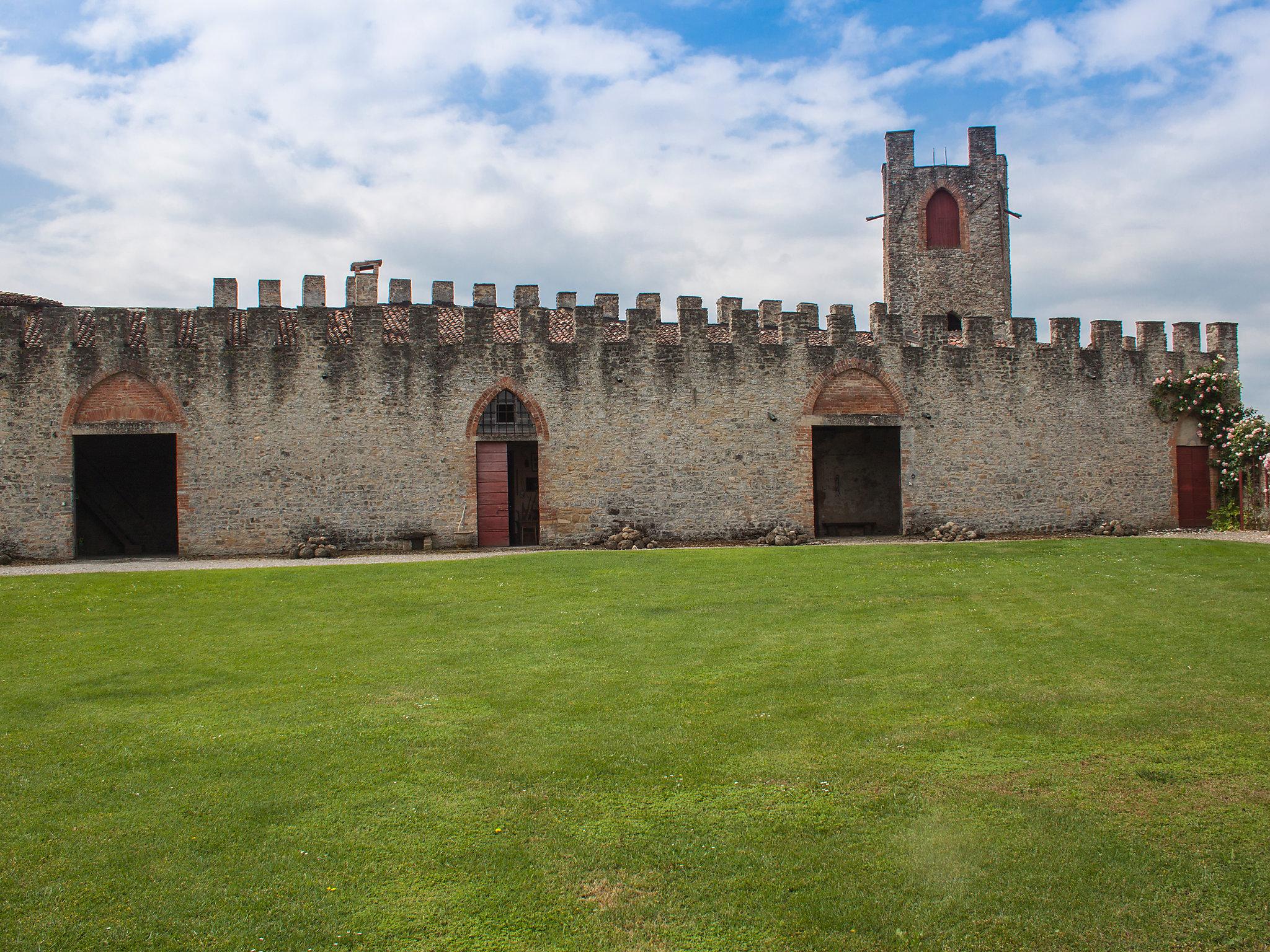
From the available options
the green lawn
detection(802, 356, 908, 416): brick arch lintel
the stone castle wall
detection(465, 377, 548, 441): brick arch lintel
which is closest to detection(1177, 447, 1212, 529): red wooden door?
the stone castle wall

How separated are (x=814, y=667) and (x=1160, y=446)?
62.8ft

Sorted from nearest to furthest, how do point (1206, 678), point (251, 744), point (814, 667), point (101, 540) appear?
point (251, 744) < point (1206, 678) < point (814, 667) < point (101, 540)

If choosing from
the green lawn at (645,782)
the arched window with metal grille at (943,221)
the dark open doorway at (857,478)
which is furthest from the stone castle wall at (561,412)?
the green lawn at (645,782)

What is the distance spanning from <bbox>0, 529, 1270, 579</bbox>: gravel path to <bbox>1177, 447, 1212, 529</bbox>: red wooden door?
2.21 m

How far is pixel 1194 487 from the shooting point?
77.5 ft

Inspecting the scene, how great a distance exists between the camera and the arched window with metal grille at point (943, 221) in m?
30.0

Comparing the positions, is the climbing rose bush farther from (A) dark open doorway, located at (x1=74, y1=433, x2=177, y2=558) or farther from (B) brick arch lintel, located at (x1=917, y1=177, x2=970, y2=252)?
(A) dark open doorway, located at (x1=74, y1=433, x2=177, y2=558)

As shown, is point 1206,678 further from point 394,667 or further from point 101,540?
point 101,540

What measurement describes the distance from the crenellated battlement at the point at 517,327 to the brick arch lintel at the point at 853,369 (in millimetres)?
382

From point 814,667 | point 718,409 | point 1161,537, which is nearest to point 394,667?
point 814,667

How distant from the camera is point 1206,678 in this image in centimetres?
→ 742

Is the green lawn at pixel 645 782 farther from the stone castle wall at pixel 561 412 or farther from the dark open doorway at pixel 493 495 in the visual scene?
the dark open doorway at pixel 493 495

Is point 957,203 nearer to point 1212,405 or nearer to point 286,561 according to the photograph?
point 1212,405

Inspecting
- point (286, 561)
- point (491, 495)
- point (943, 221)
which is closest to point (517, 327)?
point (491, 495)
